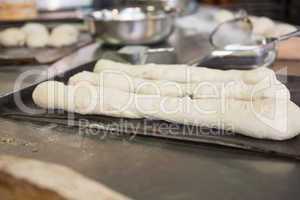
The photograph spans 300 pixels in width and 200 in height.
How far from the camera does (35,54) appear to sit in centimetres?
139

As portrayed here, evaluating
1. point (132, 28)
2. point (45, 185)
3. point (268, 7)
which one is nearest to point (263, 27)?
point (132, 28)

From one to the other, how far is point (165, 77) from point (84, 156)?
1.01 feet

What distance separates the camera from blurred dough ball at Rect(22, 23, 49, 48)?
1.47m

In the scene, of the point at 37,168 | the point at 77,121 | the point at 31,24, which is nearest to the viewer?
the point at 37,168

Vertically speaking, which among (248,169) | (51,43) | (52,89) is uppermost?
(51,43)

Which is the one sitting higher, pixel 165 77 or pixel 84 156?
pixel 165 77

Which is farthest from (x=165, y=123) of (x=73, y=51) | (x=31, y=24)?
(x=31, y=24)

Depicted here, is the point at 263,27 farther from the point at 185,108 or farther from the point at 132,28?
the point at 185,108

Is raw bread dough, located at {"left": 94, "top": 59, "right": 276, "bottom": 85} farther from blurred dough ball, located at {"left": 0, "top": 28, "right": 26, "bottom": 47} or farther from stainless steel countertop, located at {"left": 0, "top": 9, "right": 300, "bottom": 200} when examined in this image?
blurred dough ball, located at {"left": 0, "top": 28, "right": 26, "bottom": 47}

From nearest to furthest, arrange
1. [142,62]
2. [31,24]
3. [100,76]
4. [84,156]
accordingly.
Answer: [84,156]
[100,76]
[142,62]
[31,24]

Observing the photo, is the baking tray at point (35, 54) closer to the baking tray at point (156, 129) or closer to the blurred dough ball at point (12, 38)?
the blurred dough ball at point (12, 38)

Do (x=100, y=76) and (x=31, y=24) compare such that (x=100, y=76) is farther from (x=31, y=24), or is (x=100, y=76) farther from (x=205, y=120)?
(x=31, y=24)

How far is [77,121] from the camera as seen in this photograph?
2.90ft

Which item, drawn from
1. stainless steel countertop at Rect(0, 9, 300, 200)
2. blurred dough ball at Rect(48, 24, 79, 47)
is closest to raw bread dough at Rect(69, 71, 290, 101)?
stainless steel countertop at Rect(0, 9, 300, 200)
